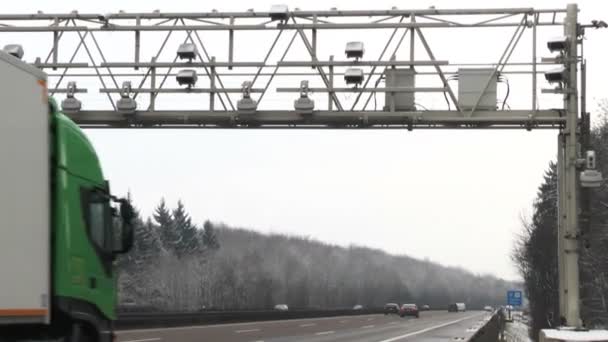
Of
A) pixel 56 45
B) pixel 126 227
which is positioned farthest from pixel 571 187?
pixel 126 227

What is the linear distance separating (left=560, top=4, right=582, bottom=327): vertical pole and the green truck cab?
14619mm

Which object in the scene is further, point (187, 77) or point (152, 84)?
point (152, 84)

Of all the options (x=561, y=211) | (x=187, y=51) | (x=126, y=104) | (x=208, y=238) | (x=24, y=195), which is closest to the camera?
(x=24, y=195)

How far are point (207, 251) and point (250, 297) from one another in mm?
23092

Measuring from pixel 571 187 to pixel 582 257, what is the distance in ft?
90.2

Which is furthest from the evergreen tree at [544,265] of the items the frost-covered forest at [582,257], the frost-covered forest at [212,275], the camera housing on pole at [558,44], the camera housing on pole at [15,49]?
the camera housing on pole at [15,49]

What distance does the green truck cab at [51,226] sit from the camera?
327 inches

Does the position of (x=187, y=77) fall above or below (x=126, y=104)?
above

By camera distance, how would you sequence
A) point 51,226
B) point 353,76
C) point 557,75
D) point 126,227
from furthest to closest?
point 353,76
point 557,75
point 126,227
point 51,226

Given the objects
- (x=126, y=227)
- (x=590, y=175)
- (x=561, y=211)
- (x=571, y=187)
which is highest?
(x=590, y=175)

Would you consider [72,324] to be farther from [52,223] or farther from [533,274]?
[533,274]

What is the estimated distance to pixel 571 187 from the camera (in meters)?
22.4

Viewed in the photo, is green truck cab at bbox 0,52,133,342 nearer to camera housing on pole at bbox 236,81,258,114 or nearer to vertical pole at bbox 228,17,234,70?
camera housing on pole at bbox 236,81,258,114

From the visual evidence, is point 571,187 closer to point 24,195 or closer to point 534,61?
point 534,61
